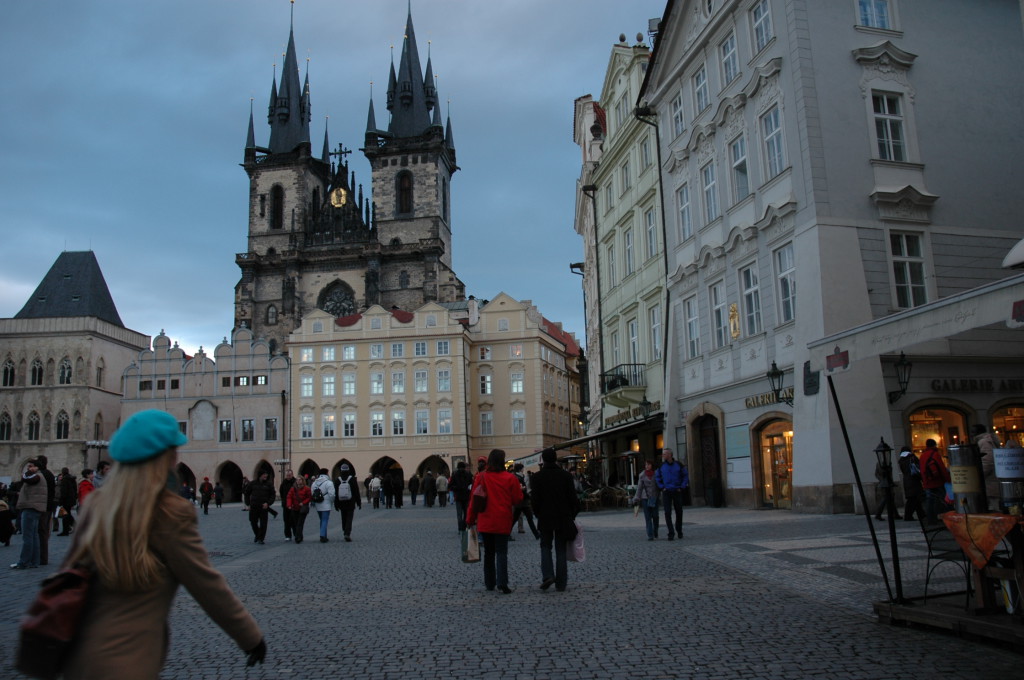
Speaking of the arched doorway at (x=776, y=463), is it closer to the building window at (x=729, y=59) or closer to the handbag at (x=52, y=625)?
the building window at (x=729, y=59)

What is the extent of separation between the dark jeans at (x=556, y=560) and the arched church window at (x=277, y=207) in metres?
80.5

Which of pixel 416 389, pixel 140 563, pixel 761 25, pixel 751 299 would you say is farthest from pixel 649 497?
pixel 416 389

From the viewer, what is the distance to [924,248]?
64.7 ft

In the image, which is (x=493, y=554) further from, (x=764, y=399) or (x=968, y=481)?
(x=764, y=399)

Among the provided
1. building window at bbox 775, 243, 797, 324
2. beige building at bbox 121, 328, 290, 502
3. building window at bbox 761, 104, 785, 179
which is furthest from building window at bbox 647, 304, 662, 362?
beige building at bbox 121, 328, 290, 502

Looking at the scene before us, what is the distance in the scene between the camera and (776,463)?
2127 cm

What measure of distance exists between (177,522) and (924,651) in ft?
17.3

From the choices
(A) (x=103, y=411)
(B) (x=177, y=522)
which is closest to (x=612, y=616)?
(B) (x=177, y=522)

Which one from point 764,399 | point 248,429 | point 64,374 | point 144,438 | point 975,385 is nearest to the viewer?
point 144,438

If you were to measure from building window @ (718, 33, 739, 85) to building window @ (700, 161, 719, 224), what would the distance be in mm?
2305

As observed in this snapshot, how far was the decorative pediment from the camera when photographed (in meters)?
19.4

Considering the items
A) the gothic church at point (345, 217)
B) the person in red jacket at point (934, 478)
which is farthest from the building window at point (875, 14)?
the gothic church at point (345, 217)

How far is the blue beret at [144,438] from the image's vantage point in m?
3.02

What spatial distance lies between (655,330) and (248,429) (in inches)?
1702
